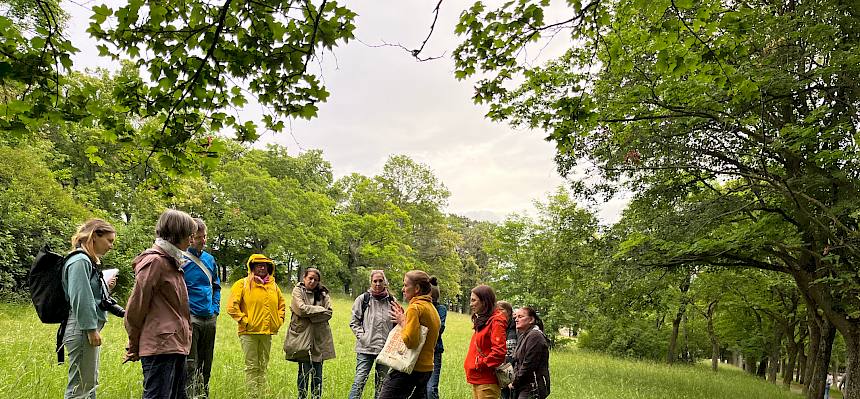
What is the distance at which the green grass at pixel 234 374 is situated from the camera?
4.75m

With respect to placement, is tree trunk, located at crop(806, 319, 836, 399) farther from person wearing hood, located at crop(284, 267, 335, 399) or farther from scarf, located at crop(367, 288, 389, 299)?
person wearing hood, located at crop(284, 267, 335, 399)

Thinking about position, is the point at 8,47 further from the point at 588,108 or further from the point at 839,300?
the point at 839,300

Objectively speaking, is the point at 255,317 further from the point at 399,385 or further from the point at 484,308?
the point at 484,308

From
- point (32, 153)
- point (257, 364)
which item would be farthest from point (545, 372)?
point (32, 153)

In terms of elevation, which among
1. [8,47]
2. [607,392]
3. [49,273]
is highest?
[8,47]

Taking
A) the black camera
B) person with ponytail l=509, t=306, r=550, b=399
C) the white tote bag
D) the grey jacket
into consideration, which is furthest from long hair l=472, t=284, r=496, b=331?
the black camera

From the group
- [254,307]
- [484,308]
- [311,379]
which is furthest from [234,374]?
[484,308]

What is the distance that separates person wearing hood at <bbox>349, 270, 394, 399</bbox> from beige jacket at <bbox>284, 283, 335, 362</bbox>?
1.15ft

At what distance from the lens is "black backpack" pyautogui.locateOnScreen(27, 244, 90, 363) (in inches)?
141

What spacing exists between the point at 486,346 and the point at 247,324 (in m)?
2.53

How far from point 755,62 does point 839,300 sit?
237 inches

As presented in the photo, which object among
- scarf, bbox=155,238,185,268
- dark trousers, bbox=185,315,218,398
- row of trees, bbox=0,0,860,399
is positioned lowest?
dark trousers, bbox=185,315,218,398

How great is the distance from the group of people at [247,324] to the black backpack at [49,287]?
0.10 m

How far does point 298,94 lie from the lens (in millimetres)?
3641
